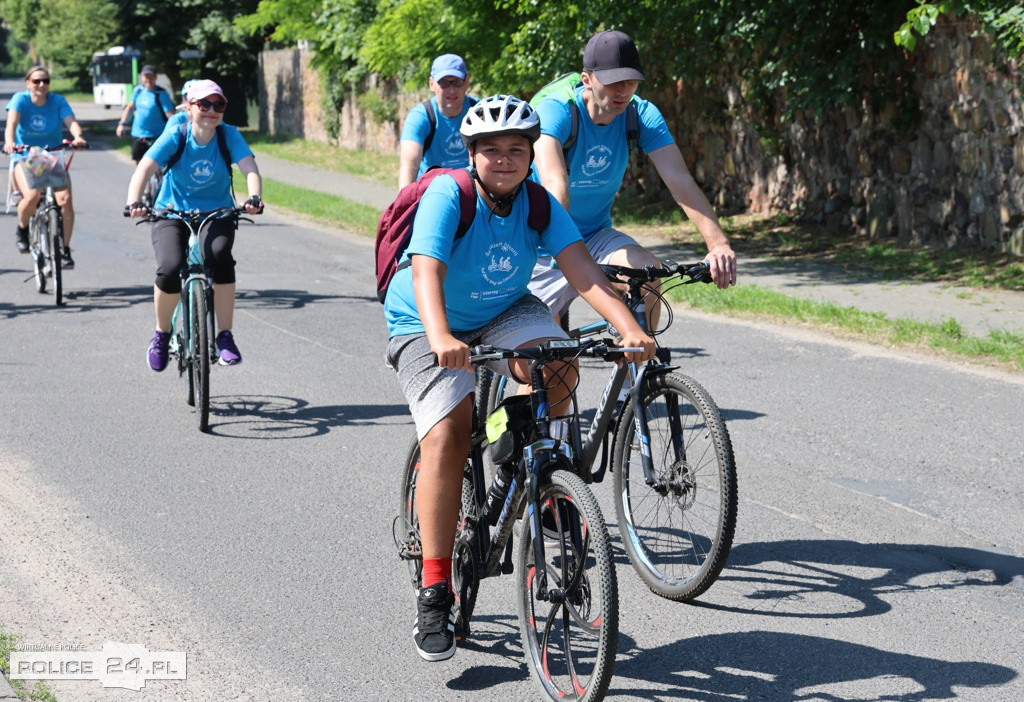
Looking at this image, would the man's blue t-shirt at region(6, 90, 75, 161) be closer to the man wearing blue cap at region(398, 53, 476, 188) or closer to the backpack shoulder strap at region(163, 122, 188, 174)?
the backpack shoulder strap at region(163, 122, 188, 174)

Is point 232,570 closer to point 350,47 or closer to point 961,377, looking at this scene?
point 961,377

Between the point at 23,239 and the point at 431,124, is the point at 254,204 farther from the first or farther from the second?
the point at 23,239

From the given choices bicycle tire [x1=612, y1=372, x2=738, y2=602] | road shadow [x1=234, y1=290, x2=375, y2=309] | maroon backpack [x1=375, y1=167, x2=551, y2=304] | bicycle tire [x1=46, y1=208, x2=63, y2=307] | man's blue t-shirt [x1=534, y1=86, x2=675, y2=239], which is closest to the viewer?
maroon backpack [x1=375, y1=167, x2=551, y2=304]

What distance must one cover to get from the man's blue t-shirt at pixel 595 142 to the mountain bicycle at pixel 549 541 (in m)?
1.90

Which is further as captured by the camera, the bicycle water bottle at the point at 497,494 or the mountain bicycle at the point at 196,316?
the mountain bicycle at the point at 196,316

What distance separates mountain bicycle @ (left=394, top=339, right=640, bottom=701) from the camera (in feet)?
12.2

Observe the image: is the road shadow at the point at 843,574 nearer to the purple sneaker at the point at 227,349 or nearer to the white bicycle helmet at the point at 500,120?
the white bicycle helmet at the point at 500,120

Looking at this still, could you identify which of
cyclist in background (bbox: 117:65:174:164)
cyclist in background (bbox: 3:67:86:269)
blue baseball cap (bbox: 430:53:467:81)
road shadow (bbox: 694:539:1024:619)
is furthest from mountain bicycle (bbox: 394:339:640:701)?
cyclist in background (bbox: 117:65:174:164)

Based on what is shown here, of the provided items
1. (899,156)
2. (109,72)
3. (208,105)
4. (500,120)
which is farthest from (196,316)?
(109,72)

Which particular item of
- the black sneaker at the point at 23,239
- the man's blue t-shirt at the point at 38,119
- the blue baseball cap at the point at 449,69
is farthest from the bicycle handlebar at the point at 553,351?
the black sneaker at the point at 23,239

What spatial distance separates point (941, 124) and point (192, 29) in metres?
32.8

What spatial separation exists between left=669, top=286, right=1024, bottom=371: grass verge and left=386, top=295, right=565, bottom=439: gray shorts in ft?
17.6

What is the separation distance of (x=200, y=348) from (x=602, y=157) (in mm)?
2814

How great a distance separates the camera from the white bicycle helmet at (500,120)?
13.3 ft
